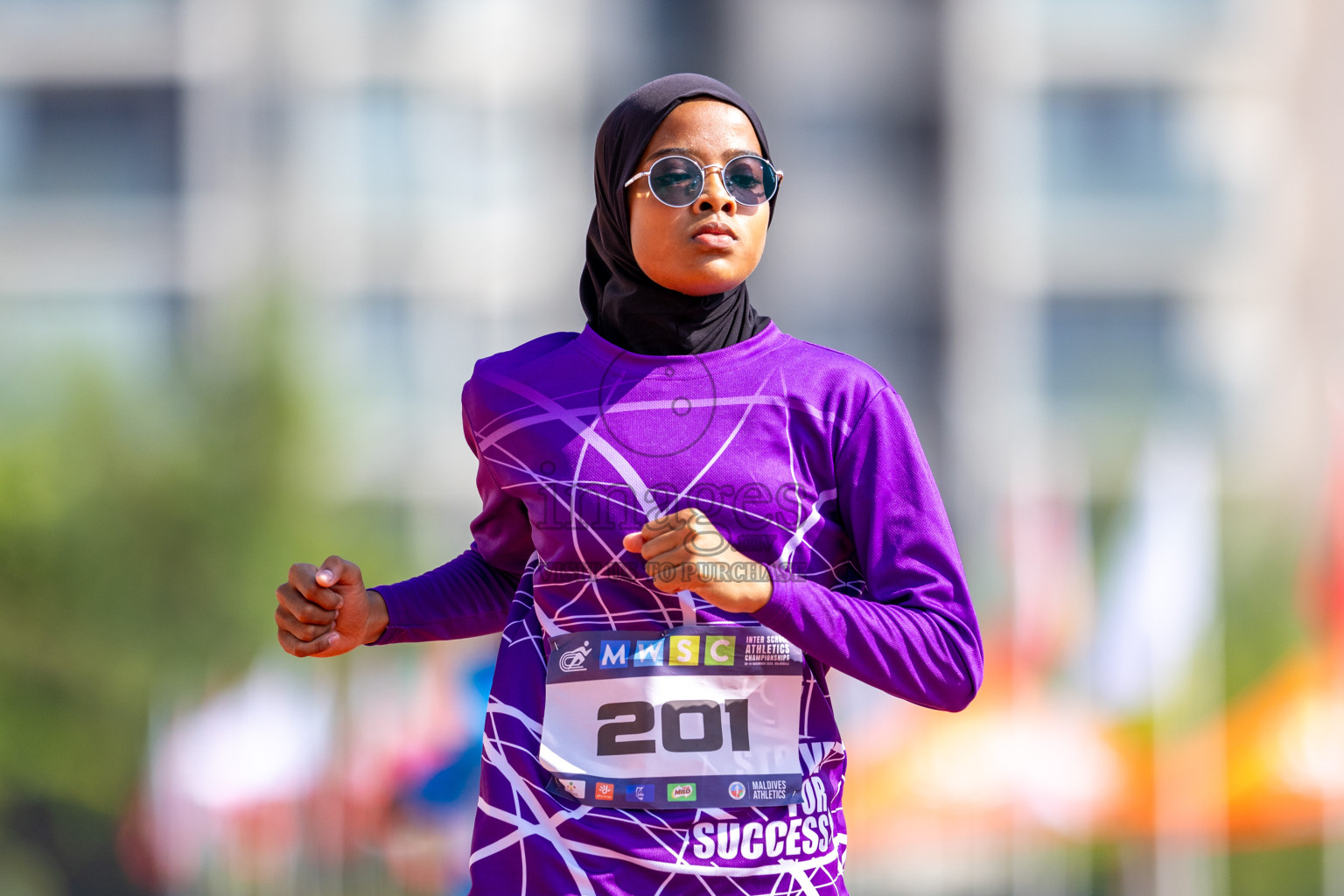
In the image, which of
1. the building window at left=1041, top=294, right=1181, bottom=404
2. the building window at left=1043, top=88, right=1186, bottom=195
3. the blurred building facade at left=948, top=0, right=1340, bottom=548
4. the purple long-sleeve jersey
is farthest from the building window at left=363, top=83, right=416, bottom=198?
the purple long-sleeve jersey

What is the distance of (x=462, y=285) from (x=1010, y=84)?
10449 mm

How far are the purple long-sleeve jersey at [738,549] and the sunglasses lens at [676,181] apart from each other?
8.4 inches

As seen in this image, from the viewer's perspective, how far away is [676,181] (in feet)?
7.88

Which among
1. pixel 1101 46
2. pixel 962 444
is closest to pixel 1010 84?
pixel 1101 46

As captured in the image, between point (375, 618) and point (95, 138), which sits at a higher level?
point (95, 138)

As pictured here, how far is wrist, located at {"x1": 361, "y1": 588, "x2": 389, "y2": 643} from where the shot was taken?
2.51 metres

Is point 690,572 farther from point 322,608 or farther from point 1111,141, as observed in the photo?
point 1111,141

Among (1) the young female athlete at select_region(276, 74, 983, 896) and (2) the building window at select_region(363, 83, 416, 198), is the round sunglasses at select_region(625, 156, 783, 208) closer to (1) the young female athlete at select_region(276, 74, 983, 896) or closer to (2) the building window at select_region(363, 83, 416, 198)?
(1) the young female athlete at select_region(276, 74, 983, 896)

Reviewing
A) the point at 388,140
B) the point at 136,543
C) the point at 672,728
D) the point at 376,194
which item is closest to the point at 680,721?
the point at 672,728

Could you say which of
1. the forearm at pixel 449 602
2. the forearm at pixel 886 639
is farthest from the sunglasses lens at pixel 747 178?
the forearm at pixel 449 602

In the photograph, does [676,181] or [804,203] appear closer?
[676,181]

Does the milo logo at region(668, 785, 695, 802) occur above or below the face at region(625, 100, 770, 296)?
below

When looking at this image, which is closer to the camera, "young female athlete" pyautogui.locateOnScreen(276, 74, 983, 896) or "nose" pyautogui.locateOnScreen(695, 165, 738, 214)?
"young female athlete" pyautogui.locateOnScreen(276, 74, 983, 896)

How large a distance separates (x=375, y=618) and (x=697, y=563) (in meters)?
0.66
